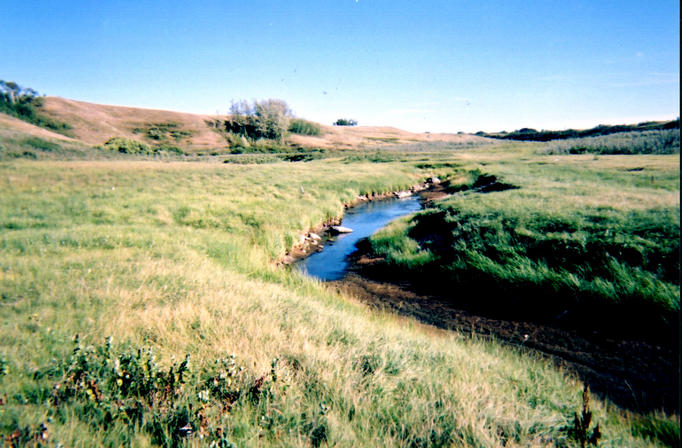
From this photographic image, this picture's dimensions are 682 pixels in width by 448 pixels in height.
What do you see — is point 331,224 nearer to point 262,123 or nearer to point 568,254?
point 568,254

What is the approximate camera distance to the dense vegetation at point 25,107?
69812 millimetres

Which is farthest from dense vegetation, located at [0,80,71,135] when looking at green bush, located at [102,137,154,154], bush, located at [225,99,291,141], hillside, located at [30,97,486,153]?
bush, located at [225,99,291,141]

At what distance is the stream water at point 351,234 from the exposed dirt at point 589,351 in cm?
316

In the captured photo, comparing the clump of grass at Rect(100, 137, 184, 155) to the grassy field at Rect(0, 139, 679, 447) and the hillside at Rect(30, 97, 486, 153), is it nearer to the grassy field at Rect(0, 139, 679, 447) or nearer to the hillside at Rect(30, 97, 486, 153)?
the hillside at Rect(30, 97, 486, 153)

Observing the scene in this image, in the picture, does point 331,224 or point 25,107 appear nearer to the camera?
point 331,224

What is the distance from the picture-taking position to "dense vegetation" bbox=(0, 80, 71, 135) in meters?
69.8

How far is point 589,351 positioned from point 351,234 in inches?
438

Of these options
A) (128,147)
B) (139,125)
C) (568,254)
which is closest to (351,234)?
(568,254)

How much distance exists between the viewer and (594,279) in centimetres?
717

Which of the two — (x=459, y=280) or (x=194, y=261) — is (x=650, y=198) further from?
(x=194, y=261)

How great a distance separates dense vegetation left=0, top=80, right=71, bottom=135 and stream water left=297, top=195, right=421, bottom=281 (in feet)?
261

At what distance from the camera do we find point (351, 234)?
16.0 meters

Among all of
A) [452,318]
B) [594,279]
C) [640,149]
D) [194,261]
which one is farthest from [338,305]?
[640,149]

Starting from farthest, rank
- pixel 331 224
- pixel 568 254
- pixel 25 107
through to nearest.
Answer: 1. pixel 25 107
2. pixel 331 224
3. pixel 568 254
